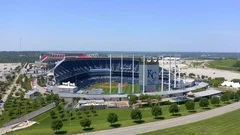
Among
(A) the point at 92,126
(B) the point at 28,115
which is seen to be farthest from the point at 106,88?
(A) the point at 92,126

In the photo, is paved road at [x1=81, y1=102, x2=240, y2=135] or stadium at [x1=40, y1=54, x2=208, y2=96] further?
stadium at [x1=40, y1=54, x2=208, y2=96]

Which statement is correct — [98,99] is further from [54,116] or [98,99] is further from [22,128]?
[22,128]

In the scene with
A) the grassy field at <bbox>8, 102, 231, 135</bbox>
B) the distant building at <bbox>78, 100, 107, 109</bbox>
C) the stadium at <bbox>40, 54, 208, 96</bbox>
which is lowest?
the grassy field at <bbox>8, 102, 231, 135</bbox>

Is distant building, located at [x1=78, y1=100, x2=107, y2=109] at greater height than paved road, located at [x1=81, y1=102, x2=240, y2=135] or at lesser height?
greater

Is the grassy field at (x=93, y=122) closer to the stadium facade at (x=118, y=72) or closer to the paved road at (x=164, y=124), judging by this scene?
the paved road at (x=164, y=124)

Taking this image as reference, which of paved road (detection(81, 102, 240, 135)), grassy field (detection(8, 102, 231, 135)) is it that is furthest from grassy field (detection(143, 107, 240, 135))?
grassy field (detection(8, 102, 231, 135))

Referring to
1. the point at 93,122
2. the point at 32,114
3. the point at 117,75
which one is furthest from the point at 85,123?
the point at 117,75

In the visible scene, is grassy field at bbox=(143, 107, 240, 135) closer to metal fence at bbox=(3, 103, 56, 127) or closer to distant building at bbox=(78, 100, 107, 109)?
distant building at bbox=(78, 100, 107, 109)
